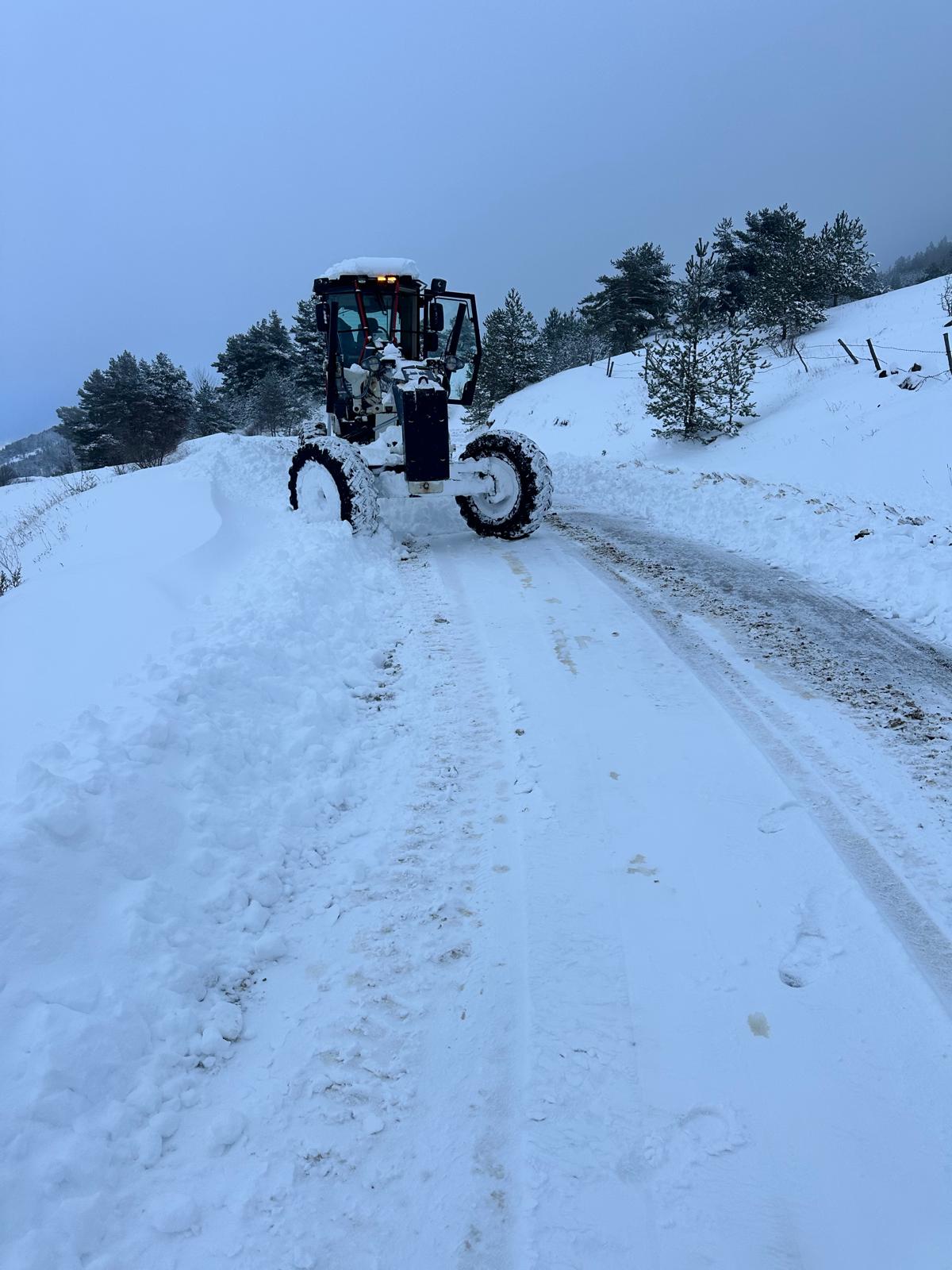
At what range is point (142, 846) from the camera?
2.91 meters

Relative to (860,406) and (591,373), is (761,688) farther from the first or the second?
(591,373)

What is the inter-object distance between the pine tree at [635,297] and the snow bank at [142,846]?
122 feet

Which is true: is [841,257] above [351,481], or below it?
above

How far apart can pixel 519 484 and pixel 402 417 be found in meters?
1.70

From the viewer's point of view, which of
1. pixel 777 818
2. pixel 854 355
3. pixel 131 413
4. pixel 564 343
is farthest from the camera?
pixel 564 343

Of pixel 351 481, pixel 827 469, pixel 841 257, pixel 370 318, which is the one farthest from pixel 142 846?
pixel 841 257

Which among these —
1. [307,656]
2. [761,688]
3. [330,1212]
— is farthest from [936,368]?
[330,1212]

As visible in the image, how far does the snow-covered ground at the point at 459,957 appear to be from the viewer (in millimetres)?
1850

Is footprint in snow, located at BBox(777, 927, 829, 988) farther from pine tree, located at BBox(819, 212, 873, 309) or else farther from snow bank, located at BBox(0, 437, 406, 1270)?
pine tree, located at BBox(819, 212, 873, 309)

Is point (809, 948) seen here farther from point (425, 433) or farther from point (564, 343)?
point (564, 343)

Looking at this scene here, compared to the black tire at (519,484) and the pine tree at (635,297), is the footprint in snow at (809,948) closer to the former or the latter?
the black tire at (519,484)

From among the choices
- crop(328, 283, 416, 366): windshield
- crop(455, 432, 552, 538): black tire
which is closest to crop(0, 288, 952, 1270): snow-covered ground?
crop(455, 432, 552, 538): black tire

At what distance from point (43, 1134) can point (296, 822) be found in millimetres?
1597

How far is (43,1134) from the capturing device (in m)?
1.93
